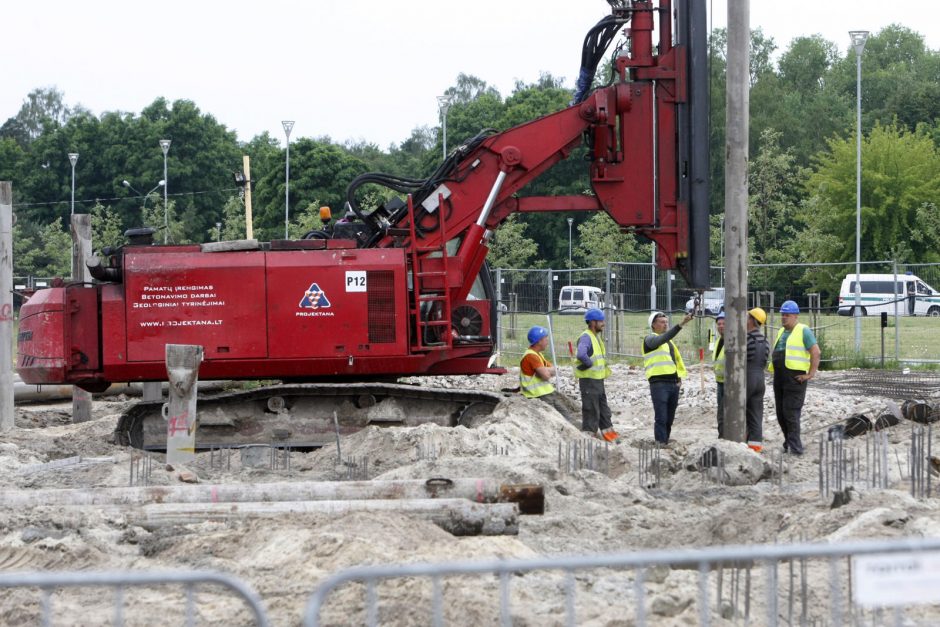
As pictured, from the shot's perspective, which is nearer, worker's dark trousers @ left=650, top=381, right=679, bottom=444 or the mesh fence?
worker's dark trousers @ left=650, top=381, right=679, bottom=444

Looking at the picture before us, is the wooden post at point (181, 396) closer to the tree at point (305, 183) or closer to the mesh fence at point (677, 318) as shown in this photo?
the mesh fence at point (677, 318)

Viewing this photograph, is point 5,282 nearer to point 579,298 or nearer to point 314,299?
point 314,299

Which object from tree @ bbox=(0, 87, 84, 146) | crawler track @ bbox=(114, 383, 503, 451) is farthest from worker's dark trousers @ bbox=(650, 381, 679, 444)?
tree @ bbox=(0, 87, 84, 146)

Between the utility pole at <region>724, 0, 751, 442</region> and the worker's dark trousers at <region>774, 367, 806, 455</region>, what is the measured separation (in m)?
1.20

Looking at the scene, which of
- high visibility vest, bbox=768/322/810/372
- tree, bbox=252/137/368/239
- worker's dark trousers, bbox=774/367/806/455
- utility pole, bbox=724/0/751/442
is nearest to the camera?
utility pole, bbox=724/0/751/442

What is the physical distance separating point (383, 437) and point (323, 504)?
4042 mm

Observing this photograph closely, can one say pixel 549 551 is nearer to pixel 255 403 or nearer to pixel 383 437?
pixel 383 437

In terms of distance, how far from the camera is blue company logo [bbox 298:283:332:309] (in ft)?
42.9

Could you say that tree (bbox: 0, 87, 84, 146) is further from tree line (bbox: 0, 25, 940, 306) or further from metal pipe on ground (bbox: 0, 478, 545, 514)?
metal pipe on ground (bbox: 0, 478, 545, 514)

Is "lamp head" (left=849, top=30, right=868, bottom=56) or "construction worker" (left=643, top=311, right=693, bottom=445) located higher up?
"lamp head" (left=849, top=30, right=868, bottom=56)

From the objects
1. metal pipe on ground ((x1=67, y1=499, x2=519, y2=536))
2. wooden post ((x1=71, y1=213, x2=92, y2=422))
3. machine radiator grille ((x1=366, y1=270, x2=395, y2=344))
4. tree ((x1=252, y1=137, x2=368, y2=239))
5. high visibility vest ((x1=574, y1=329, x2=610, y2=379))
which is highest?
tree ((x1=252, y1=137, x2=368, y2=239))

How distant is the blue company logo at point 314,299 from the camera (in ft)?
42.9

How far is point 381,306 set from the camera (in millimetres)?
13133

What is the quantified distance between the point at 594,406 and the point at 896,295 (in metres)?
12.1
